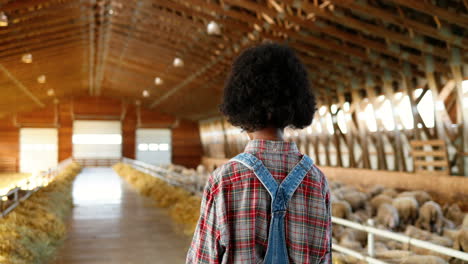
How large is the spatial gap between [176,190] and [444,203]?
20.6 feet

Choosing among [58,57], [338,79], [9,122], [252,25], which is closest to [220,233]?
[252,25]

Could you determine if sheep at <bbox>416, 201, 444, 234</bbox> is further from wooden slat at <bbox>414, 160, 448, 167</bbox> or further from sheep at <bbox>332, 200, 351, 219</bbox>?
wooden slat at <bbox>414, 160, 448, 167</bbox>

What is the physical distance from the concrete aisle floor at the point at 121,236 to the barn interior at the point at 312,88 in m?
0.03

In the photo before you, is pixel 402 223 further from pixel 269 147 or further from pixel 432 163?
pixel 269 147

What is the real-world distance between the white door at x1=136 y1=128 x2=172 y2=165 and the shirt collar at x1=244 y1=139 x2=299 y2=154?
3495 cm

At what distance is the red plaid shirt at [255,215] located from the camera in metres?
1.42

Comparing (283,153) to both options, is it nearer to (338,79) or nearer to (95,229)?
(95,229)

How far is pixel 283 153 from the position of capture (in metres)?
1.52

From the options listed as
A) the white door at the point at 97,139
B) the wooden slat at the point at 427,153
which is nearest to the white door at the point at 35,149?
the white door at the point at 97,139

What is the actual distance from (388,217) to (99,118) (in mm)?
29331

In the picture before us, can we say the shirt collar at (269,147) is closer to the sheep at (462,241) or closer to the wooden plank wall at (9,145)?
the sheep at (462,241)

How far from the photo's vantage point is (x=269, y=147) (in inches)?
60.1

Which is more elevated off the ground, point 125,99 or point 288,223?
point 125,99

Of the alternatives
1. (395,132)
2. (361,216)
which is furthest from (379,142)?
(361,216)
